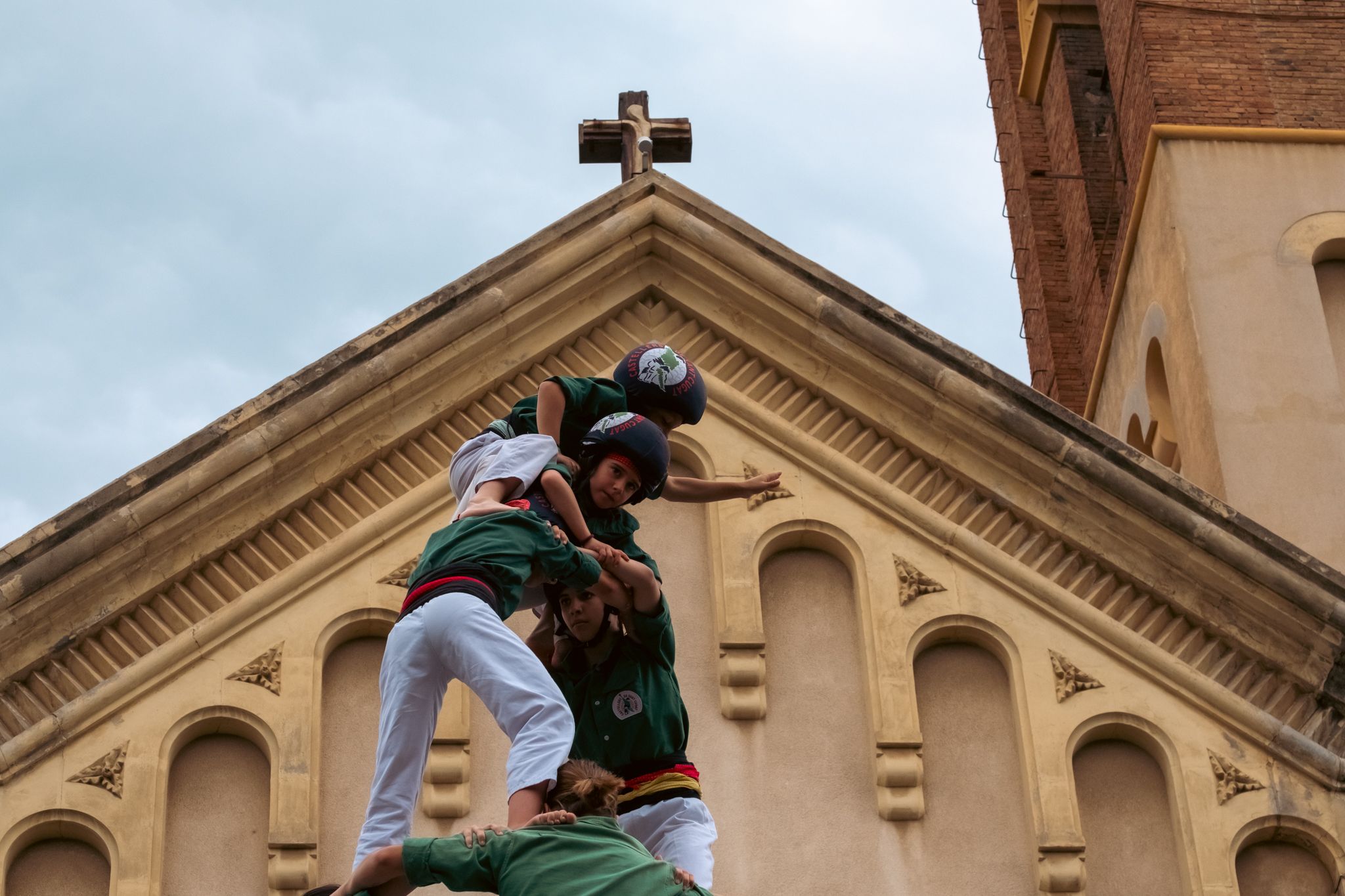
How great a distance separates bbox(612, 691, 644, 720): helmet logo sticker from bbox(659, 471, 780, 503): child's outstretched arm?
3.08 feet

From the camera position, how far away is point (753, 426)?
50.8 ft

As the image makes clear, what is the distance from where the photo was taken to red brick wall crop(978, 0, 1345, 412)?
21.2m

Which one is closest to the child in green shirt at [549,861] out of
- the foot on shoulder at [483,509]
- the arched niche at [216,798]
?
the foot on shoulder at [483,509]

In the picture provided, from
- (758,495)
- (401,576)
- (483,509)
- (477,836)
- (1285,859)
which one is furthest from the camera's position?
(758,495)

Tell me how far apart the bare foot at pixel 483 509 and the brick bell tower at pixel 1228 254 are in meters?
8.07

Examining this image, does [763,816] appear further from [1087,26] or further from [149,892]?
[1087,26]

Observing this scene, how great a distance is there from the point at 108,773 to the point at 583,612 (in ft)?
9.37

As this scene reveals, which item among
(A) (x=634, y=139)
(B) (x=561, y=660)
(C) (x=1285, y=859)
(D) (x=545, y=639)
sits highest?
(A) (x=634, y=139)

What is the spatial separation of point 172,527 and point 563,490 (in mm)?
3380

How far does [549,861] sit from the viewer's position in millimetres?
10500

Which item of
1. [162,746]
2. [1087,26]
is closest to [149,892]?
[162,746]

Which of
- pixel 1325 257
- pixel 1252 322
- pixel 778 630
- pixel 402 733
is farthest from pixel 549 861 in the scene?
pixel 1325 257

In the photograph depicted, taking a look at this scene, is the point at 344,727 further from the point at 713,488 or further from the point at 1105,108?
the point at 1105,108

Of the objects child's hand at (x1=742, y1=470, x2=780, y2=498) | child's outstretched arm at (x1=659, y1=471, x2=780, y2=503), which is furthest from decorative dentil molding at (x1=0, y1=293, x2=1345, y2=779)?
child's hand at (x1=742, y1=470, x2=780, y2=498)
